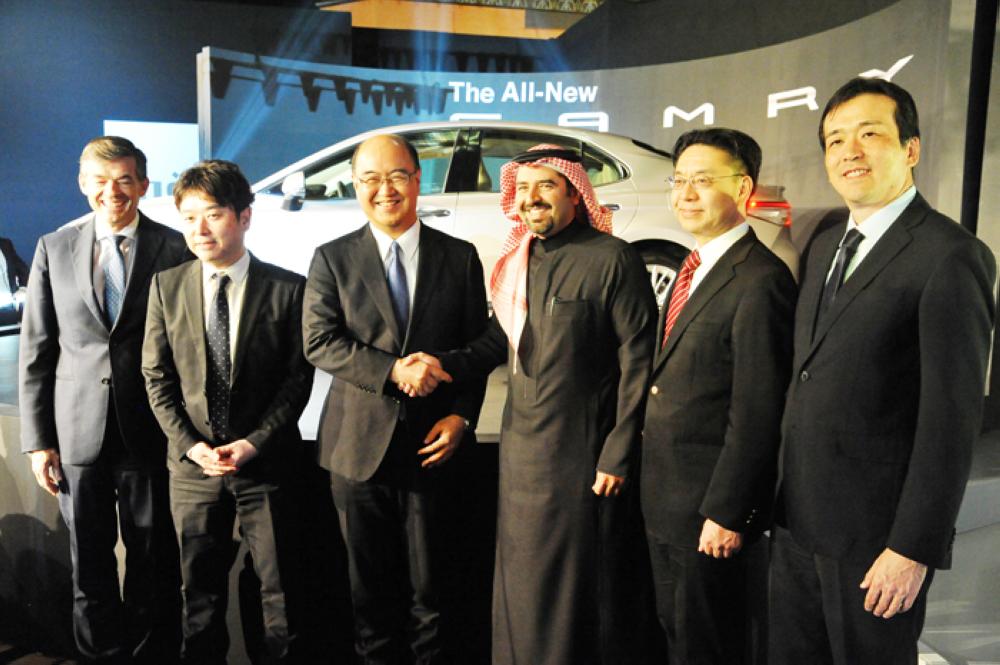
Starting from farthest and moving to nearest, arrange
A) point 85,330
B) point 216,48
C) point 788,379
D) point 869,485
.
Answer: point 216,48
point 85,330
point 788,379
point 869,485

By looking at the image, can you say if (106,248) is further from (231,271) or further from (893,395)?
(893,395)

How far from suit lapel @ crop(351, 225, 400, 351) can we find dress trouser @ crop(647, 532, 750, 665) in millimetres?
848

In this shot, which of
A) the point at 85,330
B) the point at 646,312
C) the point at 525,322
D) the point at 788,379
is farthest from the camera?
the point at 85,330

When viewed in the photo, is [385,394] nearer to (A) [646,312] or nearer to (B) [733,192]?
(A) [646,312]

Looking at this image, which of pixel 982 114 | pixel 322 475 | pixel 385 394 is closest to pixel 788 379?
pixel 385 394

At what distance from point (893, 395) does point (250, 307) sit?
1.55m

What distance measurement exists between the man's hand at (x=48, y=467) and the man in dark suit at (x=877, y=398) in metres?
2.05

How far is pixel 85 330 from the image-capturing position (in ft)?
6.97

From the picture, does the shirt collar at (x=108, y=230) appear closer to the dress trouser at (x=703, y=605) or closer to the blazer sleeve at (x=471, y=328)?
the blazer sleeve at (x=471, y=328)

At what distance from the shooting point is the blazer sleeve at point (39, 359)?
7.07 ft

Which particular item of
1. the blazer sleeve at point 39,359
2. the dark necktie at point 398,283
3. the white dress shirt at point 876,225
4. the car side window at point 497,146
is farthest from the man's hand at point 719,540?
the car side window at point 497,146

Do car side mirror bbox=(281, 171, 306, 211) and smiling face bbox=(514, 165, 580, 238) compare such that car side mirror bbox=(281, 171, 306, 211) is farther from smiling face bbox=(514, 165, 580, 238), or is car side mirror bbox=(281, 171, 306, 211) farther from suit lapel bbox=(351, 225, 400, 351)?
smiling face bbox=(514, 165, 580, 238)

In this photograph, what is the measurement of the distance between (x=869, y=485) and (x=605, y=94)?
18.0 ft

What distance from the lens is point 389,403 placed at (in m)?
1.90
